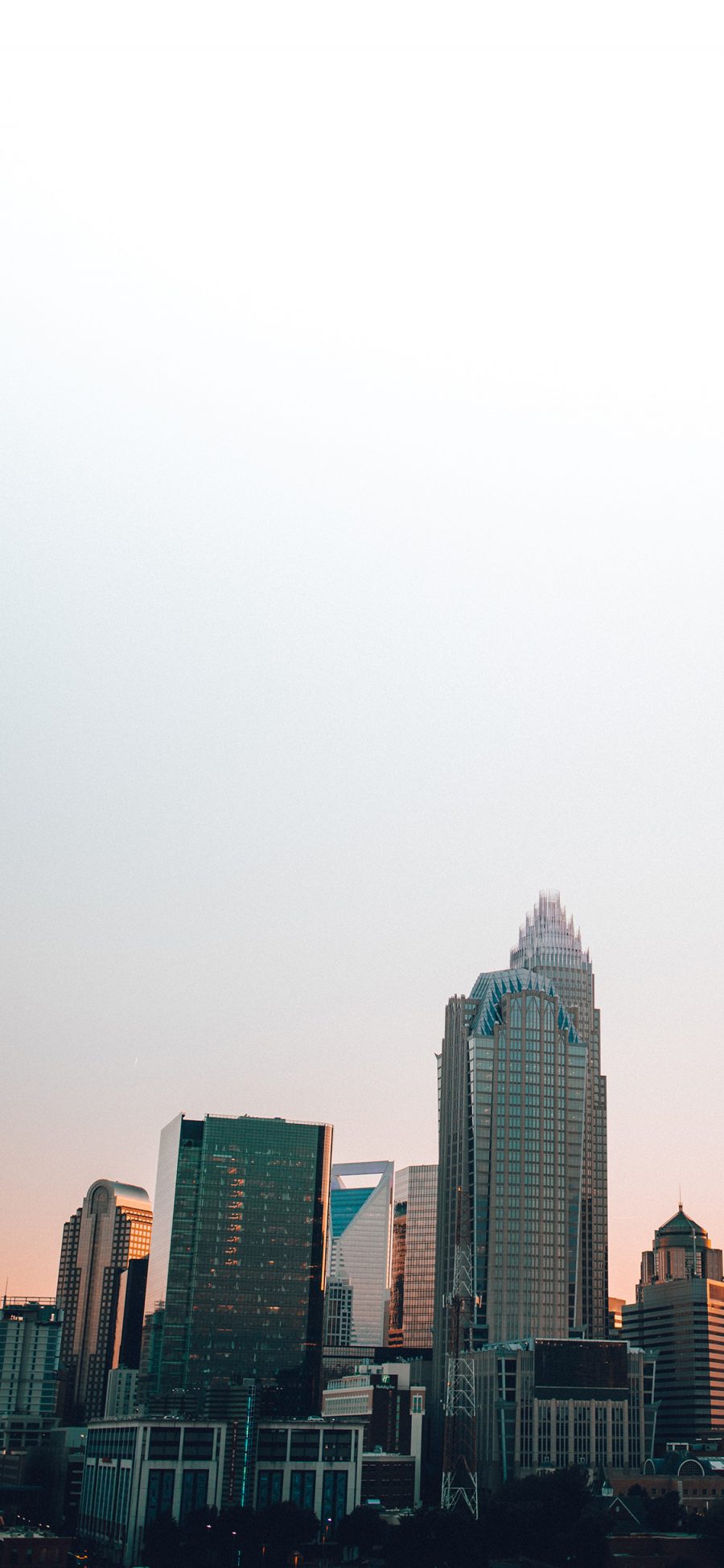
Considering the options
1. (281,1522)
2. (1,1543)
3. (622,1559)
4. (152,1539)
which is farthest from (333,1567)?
(1,1543)

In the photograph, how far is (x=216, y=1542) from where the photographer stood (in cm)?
19188

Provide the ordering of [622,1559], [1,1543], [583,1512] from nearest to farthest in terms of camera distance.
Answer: [1,1543], [622,1559], [583,1512]

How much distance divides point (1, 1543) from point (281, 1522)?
47414 mm

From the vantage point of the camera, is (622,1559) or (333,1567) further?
(333,1567)

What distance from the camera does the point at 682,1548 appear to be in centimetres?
18162

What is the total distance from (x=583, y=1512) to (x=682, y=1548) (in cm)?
1350

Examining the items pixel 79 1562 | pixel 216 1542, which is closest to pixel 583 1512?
pixel 216 1542

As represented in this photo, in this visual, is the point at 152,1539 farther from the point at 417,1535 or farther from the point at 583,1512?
the point at 583,1512

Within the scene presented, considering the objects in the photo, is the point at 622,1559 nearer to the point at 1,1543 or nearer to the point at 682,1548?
the point at 682,1548

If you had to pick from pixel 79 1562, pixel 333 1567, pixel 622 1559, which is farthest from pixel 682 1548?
pixel 79 1562

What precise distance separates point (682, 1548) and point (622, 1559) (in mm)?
10681

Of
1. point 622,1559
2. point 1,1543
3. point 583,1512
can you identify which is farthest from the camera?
point 583,1512

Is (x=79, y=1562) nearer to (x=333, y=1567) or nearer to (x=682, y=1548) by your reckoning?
(x=333, y=1567)

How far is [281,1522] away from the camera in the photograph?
195375mm
